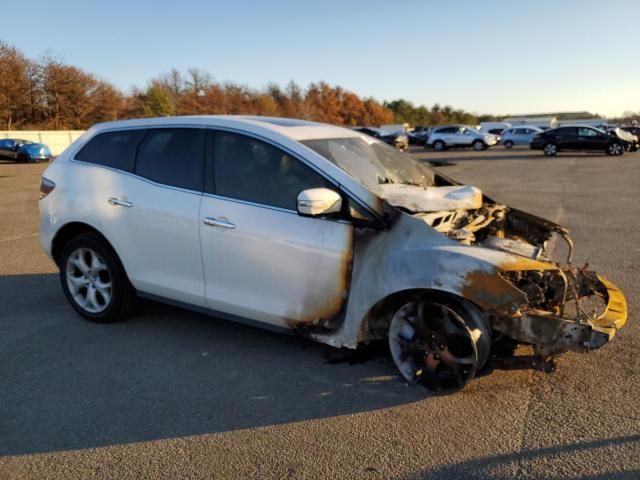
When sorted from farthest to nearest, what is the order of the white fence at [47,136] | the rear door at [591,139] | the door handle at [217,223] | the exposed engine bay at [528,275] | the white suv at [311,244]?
1. the white fence at [47,136]
2. the rear door at [591,139]
3. the door handle at [217,223]
4. the white suv at [311,244]
5. the exposed engine bay at [528,275]

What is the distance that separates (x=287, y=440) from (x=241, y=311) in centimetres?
119

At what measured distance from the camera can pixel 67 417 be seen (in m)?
3.28

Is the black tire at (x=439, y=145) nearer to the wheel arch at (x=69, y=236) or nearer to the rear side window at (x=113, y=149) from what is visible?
the rear side window at (x=113, y=149)

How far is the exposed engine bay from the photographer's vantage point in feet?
10.4

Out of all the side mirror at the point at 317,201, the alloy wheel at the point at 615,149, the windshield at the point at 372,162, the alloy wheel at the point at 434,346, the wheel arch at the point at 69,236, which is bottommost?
the alloy wheel at the point at 434,346

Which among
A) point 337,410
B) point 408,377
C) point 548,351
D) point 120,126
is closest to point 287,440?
point 337,410

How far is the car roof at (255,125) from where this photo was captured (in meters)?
4.09

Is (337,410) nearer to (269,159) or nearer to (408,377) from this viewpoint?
(408,377)

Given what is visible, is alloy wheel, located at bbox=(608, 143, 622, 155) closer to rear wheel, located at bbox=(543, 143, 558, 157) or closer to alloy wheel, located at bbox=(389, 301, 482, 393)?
rear wheel, located at bbox=(543, 143, 558, 157)

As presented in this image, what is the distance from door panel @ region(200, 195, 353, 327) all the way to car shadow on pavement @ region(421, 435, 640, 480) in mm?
1267

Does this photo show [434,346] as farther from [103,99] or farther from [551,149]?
[103,99]

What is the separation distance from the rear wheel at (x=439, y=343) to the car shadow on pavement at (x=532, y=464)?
65 cm

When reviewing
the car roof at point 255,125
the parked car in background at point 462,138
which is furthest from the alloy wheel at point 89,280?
the parked car in background at point 462,138

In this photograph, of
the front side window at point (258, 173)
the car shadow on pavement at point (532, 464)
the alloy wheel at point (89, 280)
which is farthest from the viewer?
the alloy wheel at point (89, 280)
